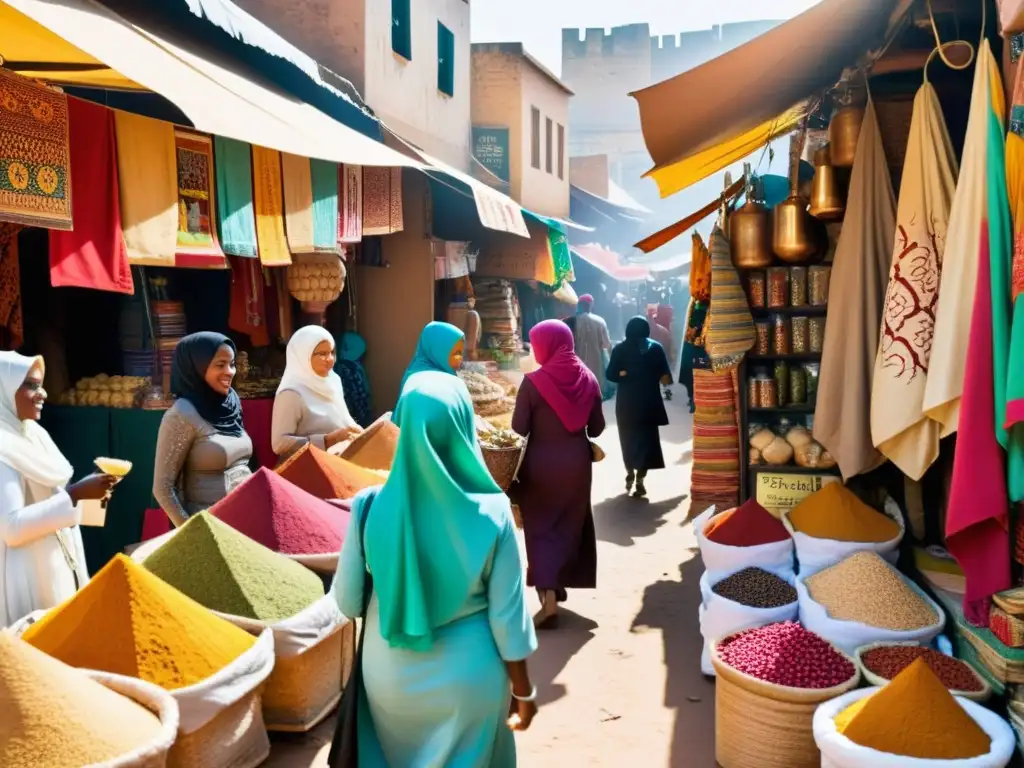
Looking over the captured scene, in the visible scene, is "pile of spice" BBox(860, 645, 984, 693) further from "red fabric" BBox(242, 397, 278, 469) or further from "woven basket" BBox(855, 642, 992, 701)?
"red fabric" BBox(242, 397, 278, 469)

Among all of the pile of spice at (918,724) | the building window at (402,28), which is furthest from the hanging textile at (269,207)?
the building window at (402,28)

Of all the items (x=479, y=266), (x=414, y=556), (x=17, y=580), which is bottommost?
(x=17, y=580)

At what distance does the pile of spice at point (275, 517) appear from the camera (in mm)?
3377

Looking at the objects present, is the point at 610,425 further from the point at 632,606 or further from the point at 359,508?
the point at 359,508

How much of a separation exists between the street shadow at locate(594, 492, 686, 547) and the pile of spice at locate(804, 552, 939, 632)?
263 centimetres

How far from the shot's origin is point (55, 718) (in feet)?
6.69

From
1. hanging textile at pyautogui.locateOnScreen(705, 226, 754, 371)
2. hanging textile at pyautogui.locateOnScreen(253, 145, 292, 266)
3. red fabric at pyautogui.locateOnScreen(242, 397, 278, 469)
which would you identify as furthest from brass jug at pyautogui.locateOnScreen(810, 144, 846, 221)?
red fabric at pyautogui.locateOnScreen(242, 397, 278, 469)

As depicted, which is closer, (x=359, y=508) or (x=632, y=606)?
(x=359, y=508)

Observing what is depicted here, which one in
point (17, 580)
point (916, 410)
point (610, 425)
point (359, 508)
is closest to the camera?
point (359, 508)

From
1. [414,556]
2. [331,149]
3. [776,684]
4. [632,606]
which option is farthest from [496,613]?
[331,149]

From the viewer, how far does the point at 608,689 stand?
12.7 feet

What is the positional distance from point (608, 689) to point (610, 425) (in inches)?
322

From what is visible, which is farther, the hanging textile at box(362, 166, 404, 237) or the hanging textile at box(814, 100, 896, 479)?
the hanging textile at box(362, 166, 404, 237)

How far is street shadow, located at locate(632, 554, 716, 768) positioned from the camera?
3336 mm
